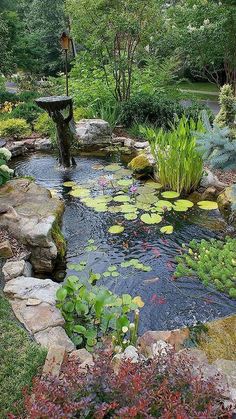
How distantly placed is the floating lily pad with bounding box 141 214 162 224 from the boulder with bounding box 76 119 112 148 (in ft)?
12.2

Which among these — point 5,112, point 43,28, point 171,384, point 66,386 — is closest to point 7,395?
point 66,386

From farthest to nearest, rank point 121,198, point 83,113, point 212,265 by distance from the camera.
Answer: point 83,113 → point 121,198 → point 212,265

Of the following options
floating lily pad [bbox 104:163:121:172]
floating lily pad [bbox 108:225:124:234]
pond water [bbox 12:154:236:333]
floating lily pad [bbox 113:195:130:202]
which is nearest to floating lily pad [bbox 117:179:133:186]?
pond water [bbox 12:154:236:333]

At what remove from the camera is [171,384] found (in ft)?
6.43

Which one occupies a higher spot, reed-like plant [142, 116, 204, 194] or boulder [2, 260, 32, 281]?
reed-like plant [142, 116, 204, 194]

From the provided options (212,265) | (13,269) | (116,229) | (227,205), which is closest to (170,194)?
(227,205)

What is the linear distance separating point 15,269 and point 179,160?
9.33 ft

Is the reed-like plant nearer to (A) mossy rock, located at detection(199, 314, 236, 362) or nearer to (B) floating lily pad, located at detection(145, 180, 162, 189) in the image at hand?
(B) floating lily pad, located at detection(145, 180, 162, 189)

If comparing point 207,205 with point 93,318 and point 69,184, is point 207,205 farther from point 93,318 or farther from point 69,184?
point 93,318

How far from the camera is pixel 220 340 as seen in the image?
296 centimetres

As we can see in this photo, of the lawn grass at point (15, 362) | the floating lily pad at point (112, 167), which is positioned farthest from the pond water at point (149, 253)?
the lawn grass at point (15, 362)

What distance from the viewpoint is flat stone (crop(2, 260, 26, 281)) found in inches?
144

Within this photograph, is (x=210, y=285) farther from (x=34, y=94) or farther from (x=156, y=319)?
(x=34, y=94)

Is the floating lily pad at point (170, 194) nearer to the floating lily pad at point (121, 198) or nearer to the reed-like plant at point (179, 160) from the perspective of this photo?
the reed-like plant at point (179, 160)
